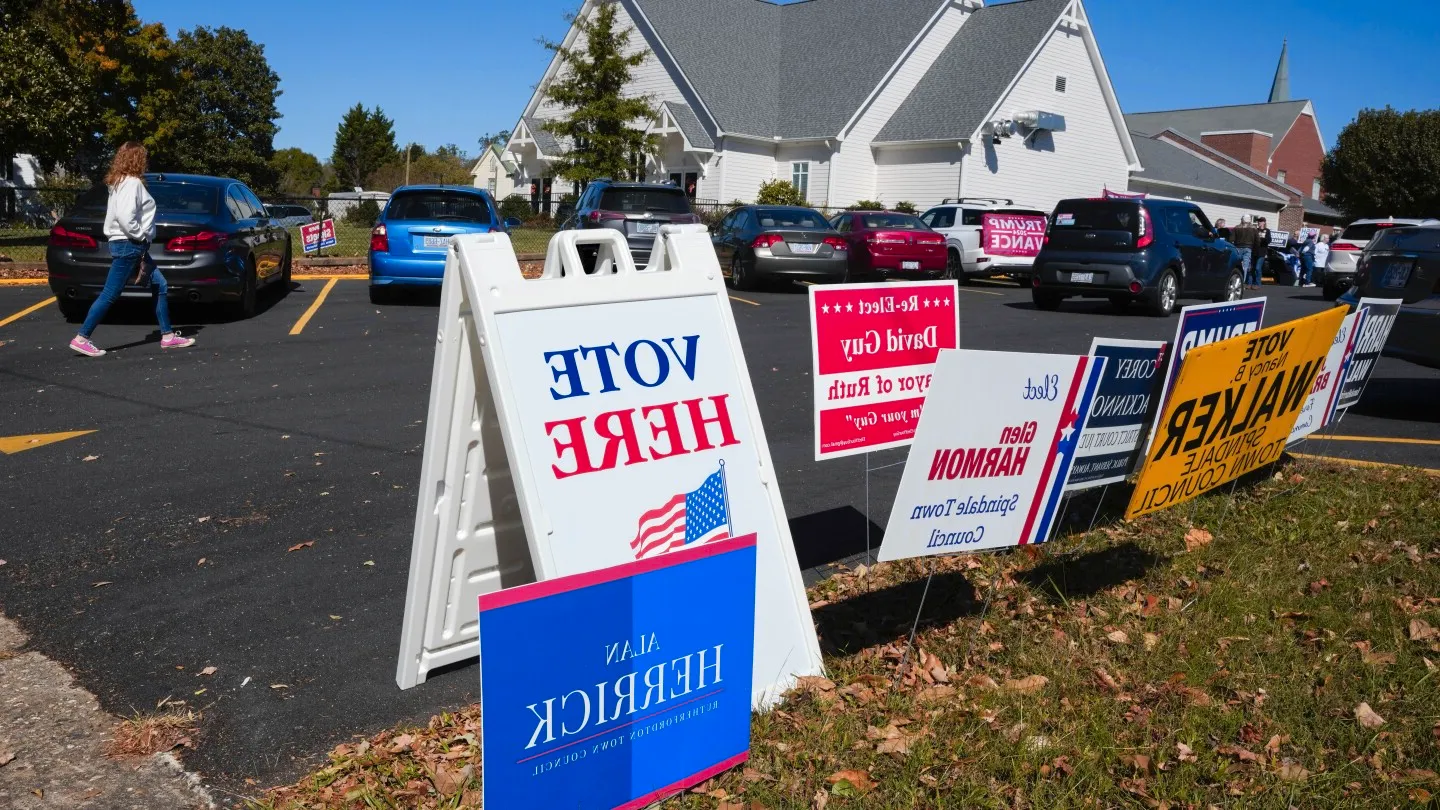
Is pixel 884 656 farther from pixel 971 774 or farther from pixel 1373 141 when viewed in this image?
pixel 1373 141

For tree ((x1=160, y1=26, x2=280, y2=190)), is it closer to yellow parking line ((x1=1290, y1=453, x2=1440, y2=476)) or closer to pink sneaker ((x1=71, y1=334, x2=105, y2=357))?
pink sneaker ((x1=71, y1=334, x2=105, y2=357))

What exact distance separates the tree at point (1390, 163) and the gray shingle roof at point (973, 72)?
102 feet

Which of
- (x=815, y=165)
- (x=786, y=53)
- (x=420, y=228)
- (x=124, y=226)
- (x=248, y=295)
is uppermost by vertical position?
(x=786, y=53)

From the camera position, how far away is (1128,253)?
16328 mm

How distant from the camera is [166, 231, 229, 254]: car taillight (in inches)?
455

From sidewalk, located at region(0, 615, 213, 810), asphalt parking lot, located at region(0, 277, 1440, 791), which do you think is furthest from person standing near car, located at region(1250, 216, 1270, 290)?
sidewalk, located at region(0, 615, 213, 810)

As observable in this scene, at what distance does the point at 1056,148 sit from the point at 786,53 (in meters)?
9.97

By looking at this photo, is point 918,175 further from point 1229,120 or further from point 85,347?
point 1229,120

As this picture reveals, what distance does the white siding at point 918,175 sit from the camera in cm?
3362

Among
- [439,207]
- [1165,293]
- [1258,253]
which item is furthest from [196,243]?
[1258,253]

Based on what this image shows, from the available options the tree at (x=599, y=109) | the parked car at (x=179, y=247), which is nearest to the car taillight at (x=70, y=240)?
the parked car at (x=179, y=247)

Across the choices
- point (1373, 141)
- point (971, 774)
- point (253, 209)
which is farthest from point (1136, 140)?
point (971, 774)

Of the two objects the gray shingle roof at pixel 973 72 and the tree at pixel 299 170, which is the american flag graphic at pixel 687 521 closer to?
the gray shingle roof at pixel 973 72

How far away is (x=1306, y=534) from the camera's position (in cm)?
586
